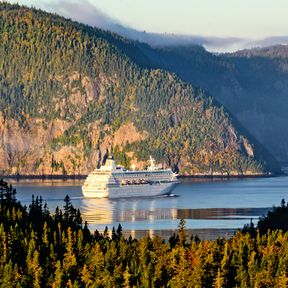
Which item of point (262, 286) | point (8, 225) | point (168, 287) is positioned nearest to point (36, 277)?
point (168, 287)

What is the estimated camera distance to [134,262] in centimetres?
15325

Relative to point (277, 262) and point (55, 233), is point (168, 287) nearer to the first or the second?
point (277, 262)

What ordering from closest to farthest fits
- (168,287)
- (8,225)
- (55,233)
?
(168,287) < (55,233) < (8,225)

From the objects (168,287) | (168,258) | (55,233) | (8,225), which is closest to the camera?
(168,287)

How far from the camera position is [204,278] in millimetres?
146750

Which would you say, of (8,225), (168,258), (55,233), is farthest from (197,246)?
(8,225)

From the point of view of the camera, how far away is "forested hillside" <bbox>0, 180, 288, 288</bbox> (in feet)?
476

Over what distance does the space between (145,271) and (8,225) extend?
37.8 m

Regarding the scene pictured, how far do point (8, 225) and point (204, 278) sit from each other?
41748mm

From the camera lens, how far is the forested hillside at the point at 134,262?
145 m

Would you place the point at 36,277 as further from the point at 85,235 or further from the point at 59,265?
the point at 85,235

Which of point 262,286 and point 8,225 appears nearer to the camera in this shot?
point 262,286

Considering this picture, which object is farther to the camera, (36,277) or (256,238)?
(256,238)

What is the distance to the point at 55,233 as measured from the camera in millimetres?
169500
